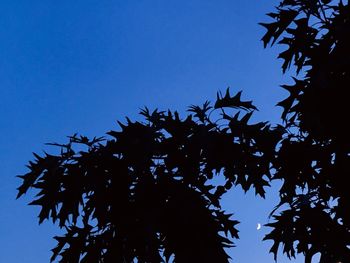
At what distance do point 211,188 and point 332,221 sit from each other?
1540 mm

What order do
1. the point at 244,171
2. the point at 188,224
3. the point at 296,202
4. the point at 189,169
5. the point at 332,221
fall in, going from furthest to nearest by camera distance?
the point at 296,202, the point at 332,221, the point at 244,171, the point at 189,169, the point at 188,224

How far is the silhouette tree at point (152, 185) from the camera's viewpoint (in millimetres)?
3725

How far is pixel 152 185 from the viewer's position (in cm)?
382

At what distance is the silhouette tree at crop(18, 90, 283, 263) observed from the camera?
12.2 feet

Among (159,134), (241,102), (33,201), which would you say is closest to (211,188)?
(159,134)

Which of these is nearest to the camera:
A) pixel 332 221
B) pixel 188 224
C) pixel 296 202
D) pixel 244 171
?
pixel 188 224

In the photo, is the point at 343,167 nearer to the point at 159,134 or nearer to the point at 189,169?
the point at 189,169

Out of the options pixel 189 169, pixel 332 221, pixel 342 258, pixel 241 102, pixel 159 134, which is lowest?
pixel 342 258

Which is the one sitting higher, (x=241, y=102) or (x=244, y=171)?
(x=241, y=102)

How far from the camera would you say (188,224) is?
3.69 meters

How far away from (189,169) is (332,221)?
1865 mm

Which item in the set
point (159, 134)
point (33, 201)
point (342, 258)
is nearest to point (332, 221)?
point (342, 258)

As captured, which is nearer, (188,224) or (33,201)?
(188,224)

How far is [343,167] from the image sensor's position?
14.6 feet
